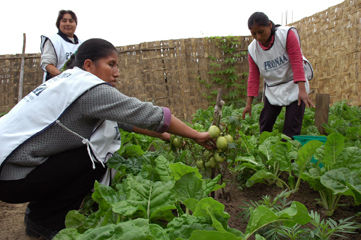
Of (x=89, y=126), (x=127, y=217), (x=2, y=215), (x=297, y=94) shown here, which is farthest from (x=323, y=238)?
(x=2, y=215)

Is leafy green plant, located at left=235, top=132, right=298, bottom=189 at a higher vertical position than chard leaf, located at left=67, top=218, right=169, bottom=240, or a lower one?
higher

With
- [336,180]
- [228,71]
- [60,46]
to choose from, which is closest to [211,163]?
[336,180]

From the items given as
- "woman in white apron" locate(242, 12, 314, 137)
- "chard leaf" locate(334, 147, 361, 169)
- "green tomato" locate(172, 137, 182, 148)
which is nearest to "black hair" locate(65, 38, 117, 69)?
"green tomato" locate(172, 137, 182, 148)

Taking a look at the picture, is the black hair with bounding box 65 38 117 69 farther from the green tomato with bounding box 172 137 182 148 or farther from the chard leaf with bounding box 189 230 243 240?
the chard leaf with bounding box 189 230 243 240

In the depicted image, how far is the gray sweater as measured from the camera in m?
1.76

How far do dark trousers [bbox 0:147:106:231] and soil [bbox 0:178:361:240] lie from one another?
34 cm

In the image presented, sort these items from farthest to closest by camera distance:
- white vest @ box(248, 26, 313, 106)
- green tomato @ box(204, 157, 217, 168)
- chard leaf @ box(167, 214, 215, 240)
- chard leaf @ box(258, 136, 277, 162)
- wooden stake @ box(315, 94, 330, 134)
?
wooden stake @ box(315, 94, 330, 134), white vest @ box(248, 26, 313, 106), chard leaf @ box(258, 136, 277, 162), green tomato @ box(204, 157, 217, 168), chard leaf @ box(167, 214, 215, 240)

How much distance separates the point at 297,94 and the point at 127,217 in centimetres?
266

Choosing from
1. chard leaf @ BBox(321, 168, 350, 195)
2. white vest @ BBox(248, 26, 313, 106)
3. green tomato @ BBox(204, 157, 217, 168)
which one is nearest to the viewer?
chard leaf @ BBox(321, 168, 350, 195)

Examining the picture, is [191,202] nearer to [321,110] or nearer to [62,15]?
[321,110]

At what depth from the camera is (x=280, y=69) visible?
3516mm

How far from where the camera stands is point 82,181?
2.13 metres

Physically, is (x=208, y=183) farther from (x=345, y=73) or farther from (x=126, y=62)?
(x=126, y=62)

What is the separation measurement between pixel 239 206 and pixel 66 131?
119 cm
